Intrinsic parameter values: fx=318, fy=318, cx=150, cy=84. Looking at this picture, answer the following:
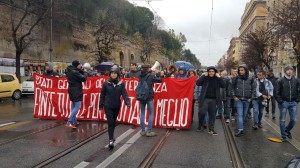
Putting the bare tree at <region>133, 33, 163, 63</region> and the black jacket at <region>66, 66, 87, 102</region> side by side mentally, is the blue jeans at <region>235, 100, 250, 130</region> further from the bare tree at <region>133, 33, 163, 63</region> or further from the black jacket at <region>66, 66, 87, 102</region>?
the bare tree at <region>133, 33, 163, 63</region>

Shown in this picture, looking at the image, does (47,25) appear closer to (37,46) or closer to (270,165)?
(37,46)

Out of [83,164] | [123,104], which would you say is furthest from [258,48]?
[83,164]

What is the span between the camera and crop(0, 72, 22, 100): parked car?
17.3 m

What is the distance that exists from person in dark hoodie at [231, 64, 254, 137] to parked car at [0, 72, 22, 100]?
13325mm

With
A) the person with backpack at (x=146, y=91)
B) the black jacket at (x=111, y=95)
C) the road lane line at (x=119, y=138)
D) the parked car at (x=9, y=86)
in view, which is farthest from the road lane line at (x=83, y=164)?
the parked car at (x=9, y=86)

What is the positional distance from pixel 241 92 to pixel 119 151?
12.8 ft

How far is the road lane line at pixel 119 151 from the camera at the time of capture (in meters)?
5.79

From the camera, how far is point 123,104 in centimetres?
1002

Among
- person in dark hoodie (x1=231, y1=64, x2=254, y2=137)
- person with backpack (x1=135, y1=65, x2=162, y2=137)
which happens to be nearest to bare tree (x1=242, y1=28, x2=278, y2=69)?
person in dark hoodie (x1=231, y1=64, x2=254, y2=137)

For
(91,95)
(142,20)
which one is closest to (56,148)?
(91,95)

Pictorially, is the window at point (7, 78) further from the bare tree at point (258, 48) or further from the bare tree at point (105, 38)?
the bare tree at point (258, 48)

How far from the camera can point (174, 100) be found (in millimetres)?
9375

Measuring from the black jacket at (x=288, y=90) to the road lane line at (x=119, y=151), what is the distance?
12.4 ft

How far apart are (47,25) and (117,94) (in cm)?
3113
